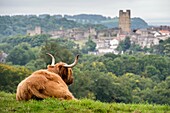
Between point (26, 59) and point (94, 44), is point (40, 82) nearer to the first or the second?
point (26, 59)

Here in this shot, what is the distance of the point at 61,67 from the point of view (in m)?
11.2

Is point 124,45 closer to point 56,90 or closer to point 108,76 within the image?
point 108,76

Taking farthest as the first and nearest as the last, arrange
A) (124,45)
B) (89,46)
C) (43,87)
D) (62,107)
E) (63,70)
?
(89,46)
(124,45)
(63,70)
(43,87)
(62,107)

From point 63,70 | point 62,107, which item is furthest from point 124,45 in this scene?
point 62,107

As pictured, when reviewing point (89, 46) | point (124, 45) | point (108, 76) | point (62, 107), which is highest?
point (62, 107)

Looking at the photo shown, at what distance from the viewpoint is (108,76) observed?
2876 inches

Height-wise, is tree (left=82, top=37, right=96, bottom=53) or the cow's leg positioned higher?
the cow's leg

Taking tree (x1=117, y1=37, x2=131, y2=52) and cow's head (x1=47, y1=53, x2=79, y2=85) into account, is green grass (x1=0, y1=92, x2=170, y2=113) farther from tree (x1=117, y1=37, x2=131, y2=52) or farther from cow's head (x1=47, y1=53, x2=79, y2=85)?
tree (x1=117, y1=37, x2=131, y2=52)

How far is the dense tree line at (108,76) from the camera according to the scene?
52119 mm

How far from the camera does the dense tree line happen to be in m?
52.1

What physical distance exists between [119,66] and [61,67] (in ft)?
313

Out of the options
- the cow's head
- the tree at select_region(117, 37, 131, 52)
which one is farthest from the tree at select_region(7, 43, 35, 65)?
the cow's head

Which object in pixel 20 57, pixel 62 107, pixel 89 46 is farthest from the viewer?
pixel 89 46

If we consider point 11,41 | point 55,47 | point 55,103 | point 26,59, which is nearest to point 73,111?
point 55,103
